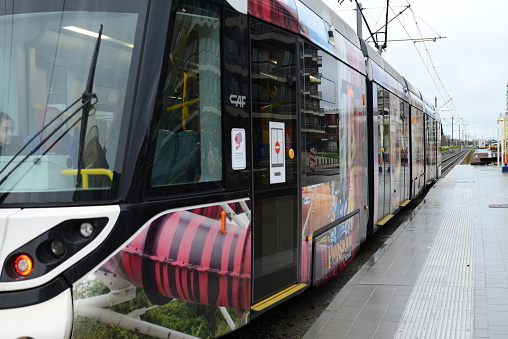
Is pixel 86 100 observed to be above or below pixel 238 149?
above

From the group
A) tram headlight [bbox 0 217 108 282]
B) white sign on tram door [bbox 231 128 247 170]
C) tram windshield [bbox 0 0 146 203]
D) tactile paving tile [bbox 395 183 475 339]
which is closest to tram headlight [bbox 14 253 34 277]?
tram headlight [bbox 0 217 108 282]

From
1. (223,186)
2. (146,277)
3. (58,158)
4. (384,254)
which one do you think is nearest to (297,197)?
(223,186)

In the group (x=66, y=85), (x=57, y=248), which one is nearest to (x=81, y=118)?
(x=66, y=85)

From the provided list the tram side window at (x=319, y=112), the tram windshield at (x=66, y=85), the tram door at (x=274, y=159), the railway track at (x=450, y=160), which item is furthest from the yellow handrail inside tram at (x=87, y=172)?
the railway track at (x=450, y=160)

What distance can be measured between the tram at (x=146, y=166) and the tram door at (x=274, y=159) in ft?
0.06

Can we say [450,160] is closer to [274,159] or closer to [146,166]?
[274,159]

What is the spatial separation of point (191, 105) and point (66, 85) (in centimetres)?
84

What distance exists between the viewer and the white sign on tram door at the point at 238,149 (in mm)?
4043

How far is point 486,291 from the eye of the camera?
595cm

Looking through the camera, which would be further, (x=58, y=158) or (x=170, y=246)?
(x=170, y=246)

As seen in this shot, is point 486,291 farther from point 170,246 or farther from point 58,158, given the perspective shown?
point 58,158

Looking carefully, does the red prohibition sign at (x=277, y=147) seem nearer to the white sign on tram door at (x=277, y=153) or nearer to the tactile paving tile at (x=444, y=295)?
the white sign on tram door at (x=277, y=153)

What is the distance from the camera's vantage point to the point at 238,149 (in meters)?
4.11

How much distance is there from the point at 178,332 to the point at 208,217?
800mm
